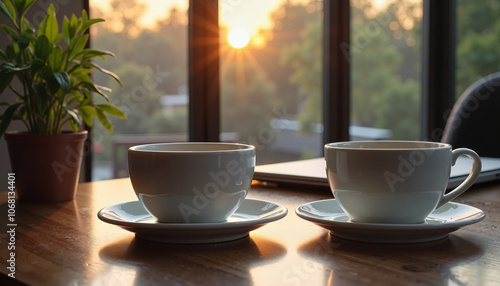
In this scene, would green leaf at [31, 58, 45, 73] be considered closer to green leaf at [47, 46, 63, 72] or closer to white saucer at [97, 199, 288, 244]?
green leaf at [47, 46, 63, 72]

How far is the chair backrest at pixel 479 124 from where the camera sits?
67.2 inches

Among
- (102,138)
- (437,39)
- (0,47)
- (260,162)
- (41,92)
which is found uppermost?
(437,39)

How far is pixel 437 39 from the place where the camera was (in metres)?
2.79

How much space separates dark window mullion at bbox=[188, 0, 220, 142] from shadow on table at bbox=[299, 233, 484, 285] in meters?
1.36

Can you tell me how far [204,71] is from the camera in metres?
1.91

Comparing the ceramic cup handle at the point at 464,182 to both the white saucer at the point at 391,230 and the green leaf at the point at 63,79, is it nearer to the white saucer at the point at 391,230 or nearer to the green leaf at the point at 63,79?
the white saucer at the point at 391,230

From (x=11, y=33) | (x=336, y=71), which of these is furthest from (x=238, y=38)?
(x=11, y=33)

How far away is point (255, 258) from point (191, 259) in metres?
0.06

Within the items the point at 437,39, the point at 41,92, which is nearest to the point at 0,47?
the point at 41,92

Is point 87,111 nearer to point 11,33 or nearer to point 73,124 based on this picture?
point 73,124

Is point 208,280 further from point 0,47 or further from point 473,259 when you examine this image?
point 0,47

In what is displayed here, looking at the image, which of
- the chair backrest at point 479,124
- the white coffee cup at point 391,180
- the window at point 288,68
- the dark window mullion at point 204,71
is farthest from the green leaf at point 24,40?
the chair backrest at point 479,124

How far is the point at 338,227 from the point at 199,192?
0.15 m

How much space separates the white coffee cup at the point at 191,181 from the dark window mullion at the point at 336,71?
203 cm
